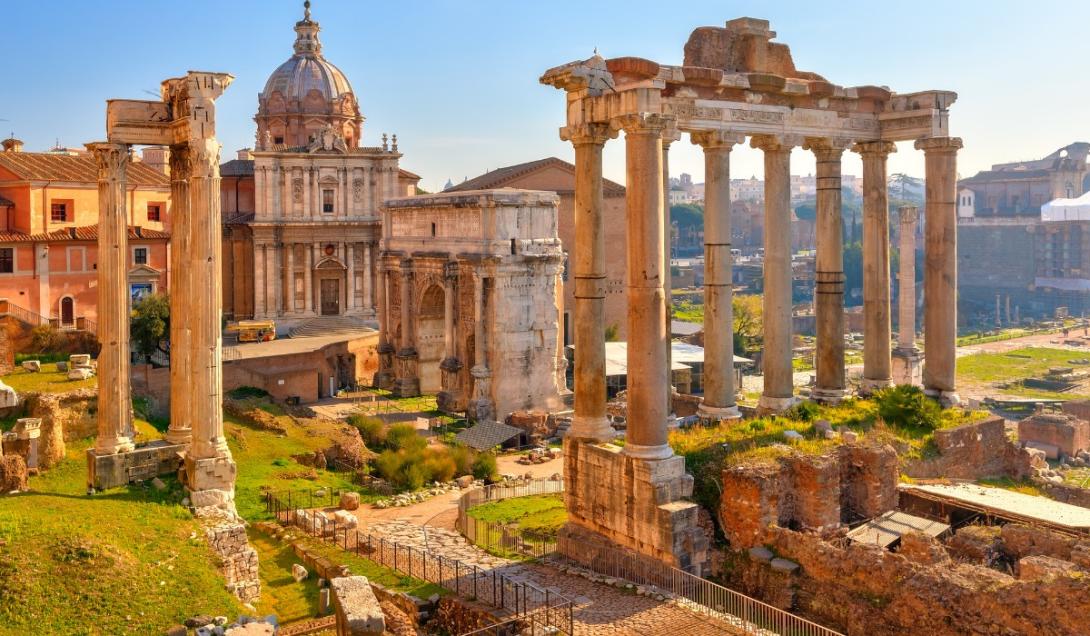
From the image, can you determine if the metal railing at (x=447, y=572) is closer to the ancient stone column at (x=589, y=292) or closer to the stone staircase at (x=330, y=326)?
the ancient stone column at (x=589, y=292)

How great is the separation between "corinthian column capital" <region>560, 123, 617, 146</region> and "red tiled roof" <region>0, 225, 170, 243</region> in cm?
2432

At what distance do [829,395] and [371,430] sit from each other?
17204 millimetres

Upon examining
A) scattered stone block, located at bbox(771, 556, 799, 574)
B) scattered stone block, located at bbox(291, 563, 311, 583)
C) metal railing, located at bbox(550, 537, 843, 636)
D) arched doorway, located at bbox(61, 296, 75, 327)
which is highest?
Result: arched doorway, located at bbox(61, 296, 75, 327)

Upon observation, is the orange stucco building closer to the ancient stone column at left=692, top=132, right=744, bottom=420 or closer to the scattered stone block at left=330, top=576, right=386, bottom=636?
the ancient stone column at left=692, top=132, right=744, bottom=420

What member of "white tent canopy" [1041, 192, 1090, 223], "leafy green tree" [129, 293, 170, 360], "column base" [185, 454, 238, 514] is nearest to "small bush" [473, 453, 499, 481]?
"column base" [185, 454, 238, 514]

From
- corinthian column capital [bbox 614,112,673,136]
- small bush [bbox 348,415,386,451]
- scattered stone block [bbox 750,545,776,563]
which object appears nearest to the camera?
scattered stone block [bbox 750,545,776,563]

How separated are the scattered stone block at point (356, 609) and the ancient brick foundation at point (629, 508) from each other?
437 cm

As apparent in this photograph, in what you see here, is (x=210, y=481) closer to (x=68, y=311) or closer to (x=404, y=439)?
(x=404, y=439)

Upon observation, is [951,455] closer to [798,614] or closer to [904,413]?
[904,413]

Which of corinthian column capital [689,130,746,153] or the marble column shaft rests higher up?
corinthian column capital [689,130,746,153]

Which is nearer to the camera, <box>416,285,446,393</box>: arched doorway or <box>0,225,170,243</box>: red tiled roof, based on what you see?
<box>0,225,170,243</box>: red tiled roof

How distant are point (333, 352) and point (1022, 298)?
91.6m

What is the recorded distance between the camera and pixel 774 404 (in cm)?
2045

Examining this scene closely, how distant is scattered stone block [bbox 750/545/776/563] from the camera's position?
15.2m
